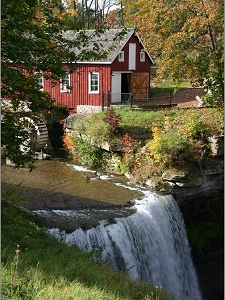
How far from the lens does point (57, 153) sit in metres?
22.4

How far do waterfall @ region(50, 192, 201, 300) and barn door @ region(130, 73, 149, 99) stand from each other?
1421cm

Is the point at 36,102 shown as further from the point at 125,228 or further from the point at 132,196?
the point at 132,196

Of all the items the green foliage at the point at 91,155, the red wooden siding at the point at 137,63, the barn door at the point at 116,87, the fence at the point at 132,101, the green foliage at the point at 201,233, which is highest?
the red wooden siding at the point at 137,63

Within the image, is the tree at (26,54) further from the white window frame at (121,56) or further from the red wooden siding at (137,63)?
the white window frame at (121,56)

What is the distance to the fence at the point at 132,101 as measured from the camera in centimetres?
2414

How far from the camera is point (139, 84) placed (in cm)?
2922

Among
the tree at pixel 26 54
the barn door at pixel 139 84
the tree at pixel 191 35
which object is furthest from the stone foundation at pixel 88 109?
the tree at pixel 26 54

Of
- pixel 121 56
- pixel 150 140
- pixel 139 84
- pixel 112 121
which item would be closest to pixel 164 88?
pixel 139 84

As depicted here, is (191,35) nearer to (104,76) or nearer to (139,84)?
(104,76)

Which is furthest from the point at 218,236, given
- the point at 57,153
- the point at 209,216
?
the point at 57,153

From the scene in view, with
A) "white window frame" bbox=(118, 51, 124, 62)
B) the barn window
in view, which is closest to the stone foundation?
the barn window

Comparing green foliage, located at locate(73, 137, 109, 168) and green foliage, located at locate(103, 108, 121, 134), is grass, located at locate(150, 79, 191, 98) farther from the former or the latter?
green foliage, located at locate(73, 137, 109, 168)

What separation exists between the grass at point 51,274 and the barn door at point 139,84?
65.1ft

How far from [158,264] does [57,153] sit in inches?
419
